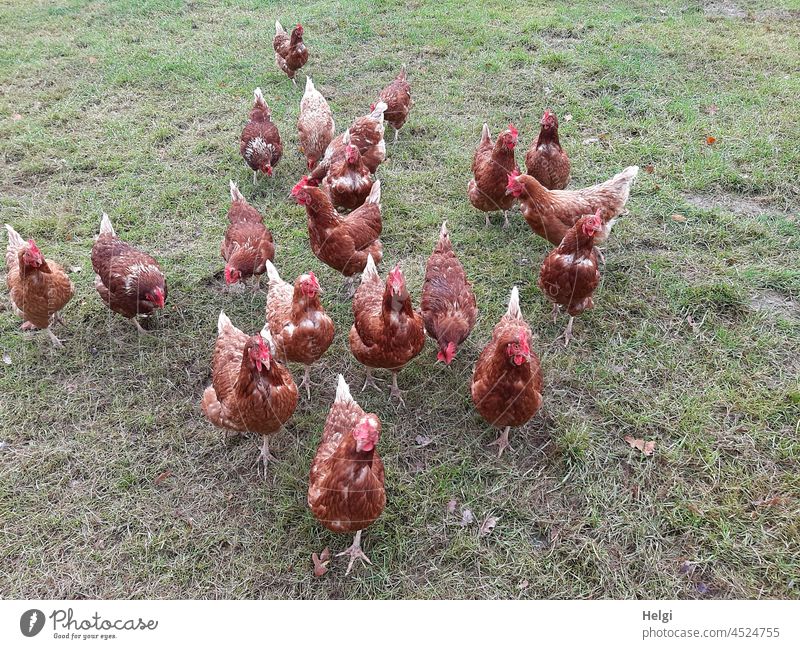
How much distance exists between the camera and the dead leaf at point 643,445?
3.65 m

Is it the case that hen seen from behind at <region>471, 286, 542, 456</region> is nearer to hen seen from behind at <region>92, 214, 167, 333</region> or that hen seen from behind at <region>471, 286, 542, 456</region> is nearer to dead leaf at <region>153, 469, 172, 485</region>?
dead leaf at <region>153, 469, 172, 485</region>

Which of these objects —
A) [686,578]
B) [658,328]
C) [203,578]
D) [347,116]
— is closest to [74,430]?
[203,578]

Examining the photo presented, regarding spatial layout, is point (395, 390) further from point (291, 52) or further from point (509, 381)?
point (291, 52)

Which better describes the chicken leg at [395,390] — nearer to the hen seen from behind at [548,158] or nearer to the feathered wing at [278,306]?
the feathered wing at [278,306]

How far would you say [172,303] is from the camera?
488cm

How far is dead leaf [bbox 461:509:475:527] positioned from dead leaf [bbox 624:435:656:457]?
1.32m

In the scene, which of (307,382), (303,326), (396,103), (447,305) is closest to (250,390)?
(303,326)

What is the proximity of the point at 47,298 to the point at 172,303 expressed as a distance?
100 cm

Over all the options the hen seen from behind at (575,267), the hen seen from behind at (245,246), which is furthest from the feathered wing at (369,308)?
the hen seen from behind at (575,267)

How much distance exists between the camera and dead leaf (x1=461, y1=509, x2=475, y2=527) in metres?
3.38

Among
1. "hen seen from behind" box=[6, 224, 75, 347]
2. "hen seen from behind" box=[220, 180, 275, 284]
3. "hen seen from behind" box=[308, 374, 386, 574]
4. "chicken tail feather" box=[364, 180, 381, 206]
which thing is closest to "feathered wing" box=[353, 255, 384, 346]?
"hen seen from behind" box=[308, 374, 386, 574]

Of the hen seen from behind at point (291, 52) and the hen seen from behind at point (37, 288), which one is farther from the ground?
the hen seen from behind at point (291, 52)

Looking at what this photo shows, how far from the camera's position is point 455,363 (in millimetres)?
4328

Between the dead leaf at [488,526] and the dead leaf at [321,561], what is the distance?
100 cm
